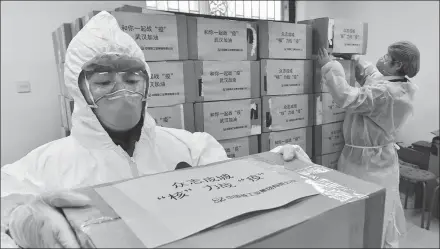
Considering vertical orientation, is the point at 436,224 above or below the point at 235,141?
below

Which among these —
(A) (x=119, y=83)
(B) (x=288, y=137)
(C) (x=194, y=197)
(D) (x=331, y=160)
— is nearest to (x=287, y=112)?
(B) (x=288, y=137)

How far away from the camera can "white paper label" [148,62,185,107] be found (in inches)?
49.6

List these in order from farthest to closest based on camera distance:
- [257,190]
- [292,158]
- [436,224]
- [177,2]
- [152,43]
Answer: [177,2]
[436,224]
[152,43]
[292,158]
[257,190]

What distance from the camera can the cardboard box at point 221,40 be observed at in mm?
1341

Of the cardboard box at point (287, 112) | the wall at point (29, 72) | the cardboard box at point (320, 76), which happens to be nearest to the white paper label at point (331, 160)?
the cardboard box at point (287, 112)

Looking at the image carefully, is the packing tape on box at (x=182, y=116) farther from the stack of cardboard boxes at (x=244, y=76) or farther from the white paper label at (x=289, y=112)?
the white paper label at (x=289, y=112)

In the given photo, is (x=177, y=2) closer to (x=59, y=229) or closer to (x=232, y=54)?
(x=232, y=54)

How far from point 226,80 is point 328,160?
3.27 ft

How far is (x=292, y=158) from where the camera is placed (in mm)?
763

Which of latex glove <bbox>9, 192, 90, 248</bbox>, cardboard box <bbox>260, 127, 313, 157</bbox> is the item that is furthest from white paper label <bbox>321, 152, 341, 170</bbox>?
latex glove <bbox>9, 192, 90, 248</bbox>

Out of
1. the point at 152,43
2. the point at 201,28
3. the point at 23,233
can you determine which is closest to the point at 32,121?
the point at 152,43

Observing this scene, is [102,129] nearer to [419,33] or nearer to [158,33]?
[158,33]

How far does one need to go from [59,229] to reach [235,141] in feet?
3.88

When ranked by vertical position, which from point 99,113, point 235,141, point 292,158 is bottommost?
point 235,141
